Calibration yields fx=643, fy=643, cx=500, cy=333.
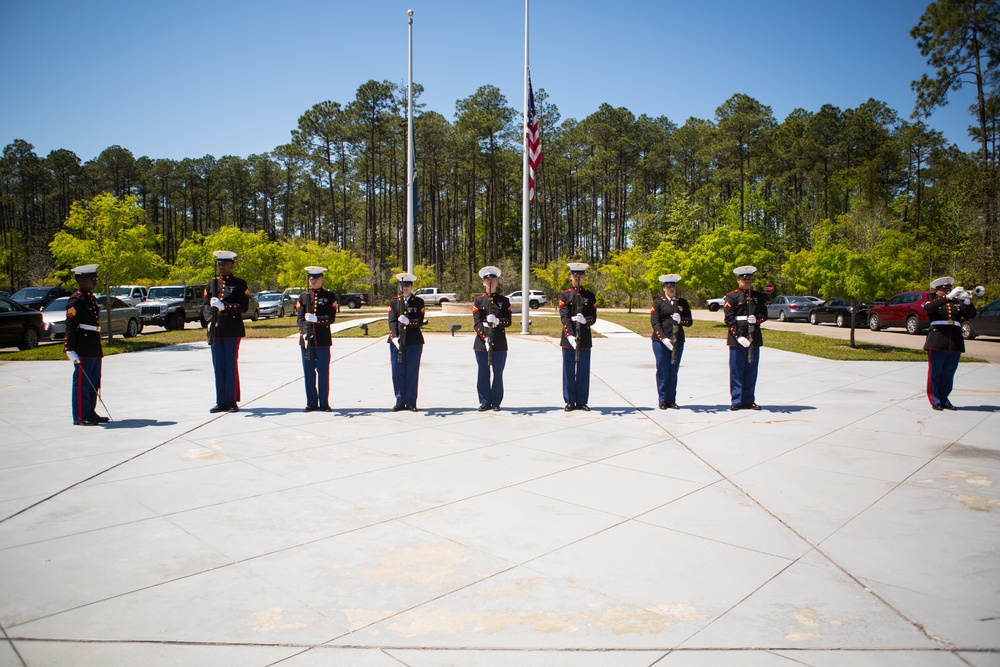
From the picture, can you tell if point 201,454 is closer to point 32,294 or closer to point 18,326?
point 18,326

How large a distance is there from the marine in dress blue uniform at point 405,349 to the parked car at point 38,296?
2541cm

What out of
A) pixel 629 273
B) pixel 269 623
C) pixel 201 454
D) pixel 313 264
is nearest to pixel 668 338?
pixel 201 454

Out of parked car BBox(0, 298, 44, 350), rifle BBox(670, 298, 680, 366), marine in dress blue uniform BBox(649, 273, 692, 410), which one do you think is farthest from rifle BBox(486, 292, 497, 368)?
parked car BBox(0, 298, 44, 350)

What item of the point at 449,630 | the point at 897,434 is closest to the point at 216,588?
the point at 449,630

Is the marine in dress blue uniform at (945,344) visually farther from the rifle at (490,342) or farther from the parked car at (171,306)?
the parked car at (171,306)

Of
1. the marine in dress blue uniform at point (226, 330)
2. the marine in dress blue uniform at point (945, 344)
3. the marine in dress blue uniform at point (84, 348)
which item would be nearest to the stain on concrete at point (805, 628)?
the marine in dress blue uniform at point (945, 344)

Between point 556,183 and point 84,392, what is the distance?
218ft

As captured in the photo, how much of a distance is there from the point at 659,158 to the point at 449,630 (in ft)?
228

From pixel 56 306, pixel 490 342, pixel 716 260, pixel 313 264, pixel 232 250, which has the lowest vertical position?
pixel 490 342

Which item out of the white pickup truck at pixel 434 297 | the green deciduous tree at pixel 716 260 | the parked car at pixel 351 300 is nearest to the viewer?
the green deciduous tree at pixel 716 260

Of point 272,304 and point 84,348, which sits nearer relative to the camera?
point 84,348

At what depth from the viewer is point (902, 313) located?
1076 inches

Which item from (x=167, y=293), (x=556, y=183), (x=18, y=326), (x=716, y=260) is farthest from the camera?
(x=556, y=183)

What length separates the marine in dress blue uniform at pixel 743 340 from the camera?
385 inches
